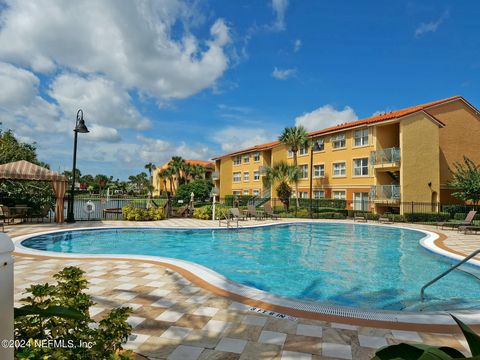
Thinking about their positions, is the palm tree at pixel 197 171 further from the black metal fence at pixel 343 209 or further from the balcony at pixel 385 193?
the balcony at pixel 385 193

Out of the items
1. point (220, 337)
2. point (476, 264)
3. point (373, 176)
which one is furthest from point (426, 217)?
point (220, 337)

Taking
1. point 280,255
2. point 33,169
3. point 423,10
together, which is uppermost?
point 423,10

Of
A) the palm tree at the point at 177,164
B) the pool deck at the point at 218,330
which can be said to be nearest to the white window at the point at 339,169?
the pool deck at the point at 218,330

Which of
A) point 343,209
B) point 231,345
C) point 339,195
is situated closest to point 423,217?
point 343,209

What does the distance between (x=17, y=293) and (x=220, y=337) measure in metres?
3.99

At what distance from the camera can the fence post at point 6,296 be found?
121 centimetres

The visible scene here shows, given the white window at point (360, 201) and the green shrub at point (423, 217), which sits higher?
the white window at point (360, 201)

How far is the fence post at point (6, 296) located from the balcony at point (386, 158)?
26923mm

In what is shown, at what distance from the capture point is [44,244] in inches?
466

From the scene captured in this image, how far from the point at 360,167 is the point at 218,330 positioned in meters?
26.7

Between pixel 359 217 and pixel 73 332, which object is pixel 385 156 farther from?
pixel 73 332

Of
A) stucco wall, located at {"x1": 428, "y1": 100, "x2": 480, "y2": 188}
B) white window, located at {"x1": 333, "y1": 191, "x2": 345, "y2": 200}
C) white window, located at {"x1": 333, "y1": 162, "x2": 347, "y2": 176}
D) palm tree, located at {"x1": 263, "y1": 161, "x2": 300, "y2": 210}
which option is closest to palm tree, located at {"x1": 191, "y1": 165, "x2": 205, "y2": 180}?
palm tree, located at {"x1": 263, "y1": 161, "x2": 300, "y2": 210}

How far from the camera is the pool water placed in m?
7.27

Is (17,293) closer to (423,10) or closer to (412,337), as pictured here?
(412,337)
